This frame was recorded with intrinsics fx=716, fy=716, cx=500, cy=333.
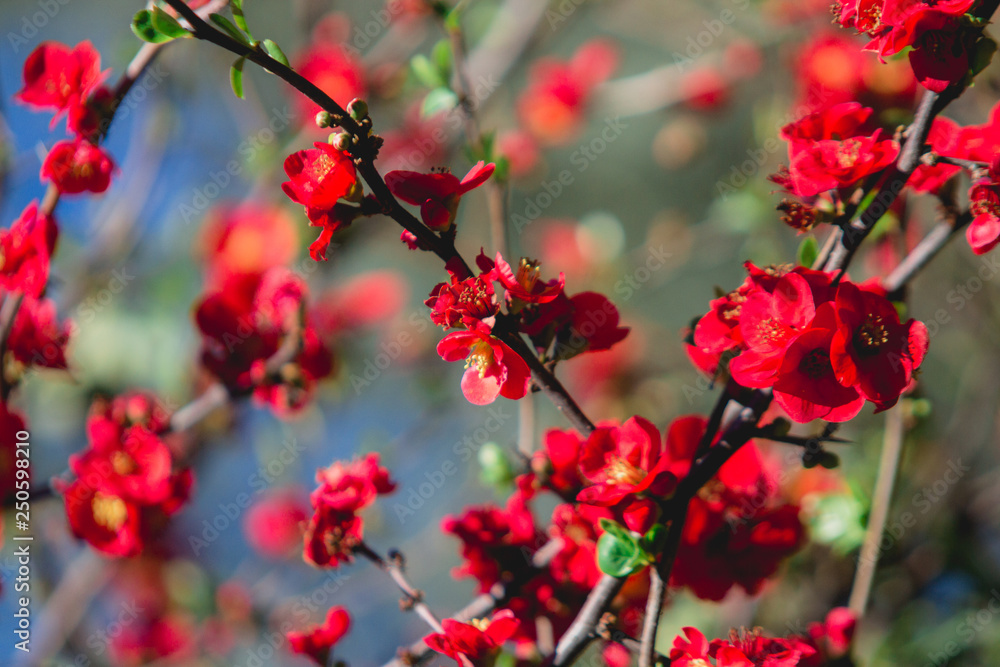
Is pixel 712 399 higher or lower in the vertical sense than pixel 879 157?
lower

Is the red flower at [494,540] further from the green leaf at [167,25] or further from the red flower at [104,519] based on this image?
the green leaf at [167,25]

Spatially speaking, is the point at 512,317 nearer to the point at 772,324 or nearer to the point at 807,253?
the point at 772,324

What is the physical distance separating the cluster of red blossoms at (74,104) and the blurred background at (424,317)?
395 millimetres

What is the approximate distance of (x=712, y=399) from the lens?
9.41 ft

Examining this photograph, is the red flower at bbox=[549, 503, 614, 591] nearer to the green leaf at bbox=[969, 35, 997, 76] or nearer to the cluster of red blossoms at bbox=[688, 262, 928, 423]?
the cluster of red blossoms at bbox=[688, 262, 928, 423]

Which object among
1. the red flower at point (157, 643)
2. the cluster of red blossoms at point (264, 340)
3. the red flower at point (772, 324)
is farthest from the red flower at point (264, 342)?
the red flower at point (157, 643)

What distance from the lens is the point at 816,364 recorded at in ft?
2.03

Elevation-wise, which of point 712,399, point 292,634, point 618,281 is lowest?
point 712,399

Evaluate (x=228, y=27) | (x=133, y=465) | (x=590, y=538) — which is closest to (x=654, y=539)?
(x=590, y=538)

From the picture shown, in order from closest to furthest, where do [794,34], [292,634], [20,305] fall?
[292,634], [20,305], [794,34]

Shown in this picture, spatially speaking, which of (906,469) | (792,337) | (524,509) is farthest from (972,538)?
(792,337)

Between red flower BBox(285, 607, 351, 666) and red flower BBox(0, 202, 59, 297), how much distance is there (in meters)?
0.53

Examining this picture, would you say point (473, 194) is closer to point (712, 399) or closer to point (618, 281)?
point (618, 281)

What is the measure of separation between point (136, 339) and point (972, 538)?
2.36 meters
